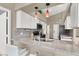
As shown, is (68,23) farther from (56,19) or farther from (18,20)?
(18,20)

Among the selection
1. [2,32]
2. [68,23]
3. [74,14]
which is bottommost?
[2,32]

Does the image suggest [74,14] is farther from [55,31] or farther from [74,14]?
[55,31]

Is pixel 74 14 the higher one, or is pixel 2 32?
pixel 74 14

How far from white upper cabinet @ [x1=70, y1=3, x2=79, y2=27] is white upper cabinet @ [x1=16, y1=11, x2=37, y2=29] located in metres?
0.54

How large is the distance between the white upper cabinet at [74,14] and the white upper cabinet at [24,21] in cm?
54

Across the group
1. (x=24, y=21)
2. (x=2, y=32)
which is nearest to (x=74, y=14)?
(x=24, y=21)

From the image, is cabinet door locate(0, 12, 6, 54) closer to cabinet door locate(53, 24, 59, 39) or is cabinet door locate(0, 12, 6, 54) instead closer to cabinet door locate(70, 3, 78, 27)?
cabinet door locate(53, 24, 59, 39)

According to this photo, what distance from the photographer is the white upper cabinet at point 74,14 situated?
1762 mm

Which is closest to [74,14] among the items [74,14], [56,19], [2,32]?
[74,14]

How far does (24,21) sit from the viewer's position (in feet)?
6.06

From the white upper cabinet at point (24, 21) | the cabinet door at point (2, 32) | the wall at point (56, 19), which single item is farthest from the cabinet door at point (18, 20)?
the wall at point (56, 19)

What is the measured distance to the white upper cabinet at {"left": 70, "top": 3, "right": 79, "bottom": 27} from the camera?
1.76 meters

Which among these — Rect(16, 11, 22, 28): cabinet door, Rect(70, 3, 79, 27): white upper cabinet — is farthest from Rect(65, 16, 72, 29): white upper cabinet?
Rect(16, 11, 22, 28): cabinet door

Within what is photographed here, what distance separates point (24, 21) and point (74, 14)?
718mm
